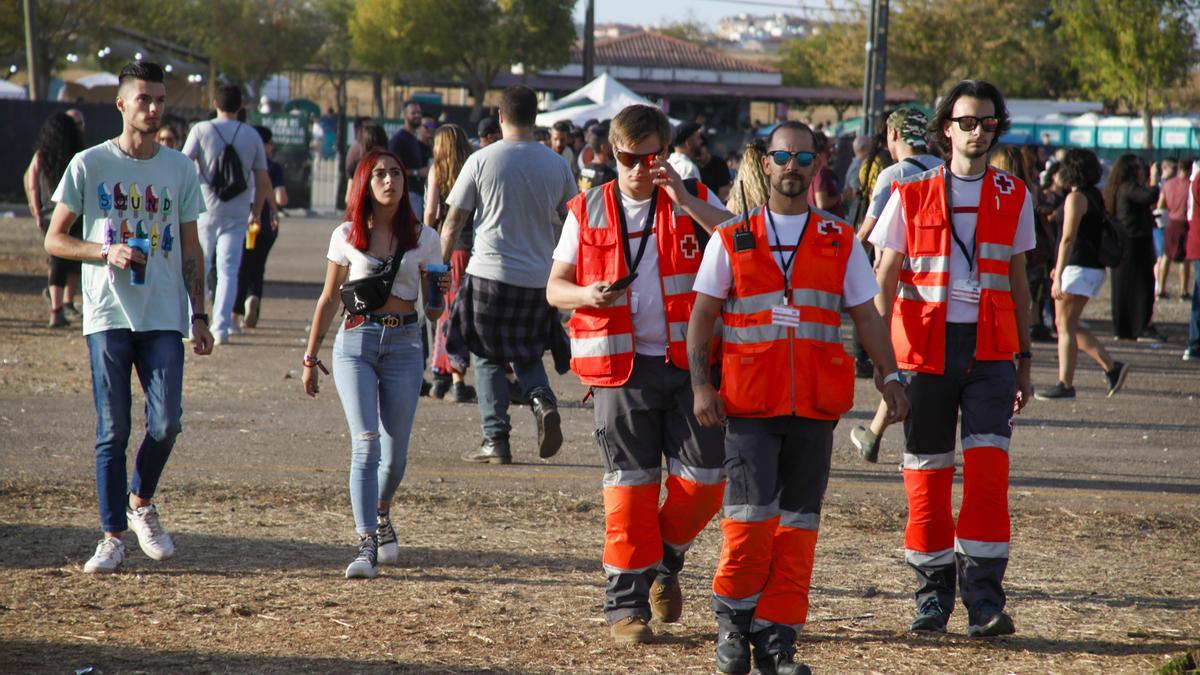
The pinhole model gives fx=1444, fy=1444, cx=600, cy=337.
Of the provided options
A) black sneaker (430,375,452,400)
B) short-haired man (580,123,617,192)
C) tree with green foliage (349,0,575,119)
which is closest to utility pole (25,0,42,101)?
short-haired man (580,123,617,192)

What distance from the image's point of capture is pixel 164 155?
20.1ft

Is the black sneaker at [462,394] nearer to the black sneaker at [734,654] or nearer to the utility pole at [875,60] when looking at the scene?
the black sneaker at [734,654]

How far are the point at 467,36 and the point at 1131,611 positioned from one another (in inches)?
2129

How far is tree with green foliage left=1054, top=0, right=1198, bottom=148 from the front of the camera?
140 feet

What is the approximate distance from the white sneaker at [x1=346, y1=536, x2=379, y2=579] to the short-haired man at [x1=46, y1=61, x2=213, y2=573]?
0.83 metres

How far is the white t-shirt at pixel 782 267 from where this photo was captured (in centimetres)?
A: 476

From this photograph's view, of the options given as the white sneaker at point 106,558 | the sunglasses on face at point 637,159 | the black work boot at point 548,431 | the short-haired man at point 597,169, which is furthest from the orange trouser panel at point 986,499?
the short-haired man at point 597,169

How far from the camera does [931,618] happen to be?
5328 mm

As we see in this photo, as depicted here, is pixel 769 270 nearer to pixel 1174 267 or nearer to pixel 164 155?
pixel 164 155

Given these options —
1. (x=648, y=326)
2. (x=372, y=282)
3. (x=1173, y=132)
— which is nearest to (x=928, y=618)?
(x=648, y=326)

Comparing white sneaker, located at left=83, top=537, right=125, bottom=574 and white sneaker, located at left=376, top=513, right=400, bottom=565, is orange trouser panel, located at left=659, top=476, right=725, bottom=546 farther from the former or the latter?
white sneaker, located at left=83, top=537, right=125, bottom=574

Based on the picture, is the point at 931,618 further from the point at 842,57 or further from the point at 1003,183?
the point at 842,57

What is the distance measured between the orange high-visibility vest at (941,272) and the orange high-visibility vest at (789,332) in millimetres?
736

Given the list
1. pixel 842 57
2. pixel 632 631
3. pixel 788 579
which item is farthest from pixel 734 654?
pixel 842 57
